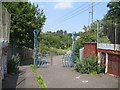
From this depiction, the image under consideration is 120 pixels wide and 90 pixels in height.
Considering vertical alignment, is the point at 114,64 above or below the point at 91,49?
below

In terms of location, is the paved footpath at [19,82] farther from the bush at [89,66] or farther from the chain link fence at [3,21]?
the bush at [89,66]

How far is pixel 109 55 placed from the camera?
26.0 meters

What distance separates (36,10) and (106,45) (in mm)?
16571

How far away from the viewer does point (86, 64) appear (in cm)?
2739

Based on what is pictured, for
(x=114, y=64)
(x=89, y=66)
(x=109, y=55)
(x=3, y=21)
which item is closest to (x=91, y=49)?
(x=89, y=66)

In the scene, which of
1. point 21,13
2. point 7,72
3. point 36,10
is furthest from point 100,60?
point 36,10

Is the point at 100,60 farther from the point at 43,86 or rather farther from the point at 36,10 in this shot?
the point at 36,10

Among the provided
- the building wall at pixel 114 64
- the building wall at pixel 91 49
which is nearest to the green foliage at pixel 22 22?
the building wall at pixel 91 49

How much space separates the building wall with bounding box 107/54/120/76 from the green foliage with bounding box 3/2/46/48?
43.7 ft

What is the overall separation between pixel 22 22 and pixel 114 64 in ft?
47.3

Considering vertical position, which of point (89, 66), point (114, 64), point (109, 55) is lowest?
point (89, 66)

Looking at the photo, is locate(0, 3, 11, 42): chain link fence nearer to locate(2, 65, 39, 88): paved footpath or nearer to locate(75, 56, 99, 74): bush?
locate(2, 65, 39, 88): paved footpath

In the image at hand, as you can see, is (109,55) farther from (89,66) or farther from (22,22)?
(22,22)

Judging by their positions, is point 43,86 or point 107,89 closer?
point 107,89
